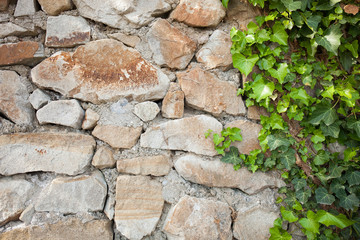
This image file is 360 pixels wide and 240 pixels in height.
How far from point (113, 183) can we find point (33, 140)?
391 mm

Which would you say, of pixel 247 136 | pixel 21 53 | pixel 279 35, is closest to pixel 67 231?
pixel 21 53

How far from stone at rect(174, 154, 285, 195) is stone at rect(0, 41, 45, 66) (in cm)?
81

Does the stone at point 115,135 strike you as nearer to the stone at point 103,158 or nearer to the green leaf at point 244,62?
the stone at point 103,158

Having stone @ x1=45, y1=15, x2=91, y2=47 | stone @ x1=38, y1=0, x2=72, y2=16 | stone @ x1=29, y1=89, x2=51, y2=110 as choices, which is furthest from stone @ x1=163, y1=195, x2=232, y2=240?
stone @ x1=38, y1=0, x2=72, y2=16

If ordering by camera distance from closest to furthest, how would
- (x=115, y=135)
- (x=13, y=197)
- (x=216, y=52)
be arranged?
(x=13, y=197) < (x=115, y=135) < (x=216, y=52)

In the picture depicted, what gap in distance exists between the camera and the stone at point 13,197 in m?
1.06

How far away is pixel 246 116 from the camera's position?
4.33 ft

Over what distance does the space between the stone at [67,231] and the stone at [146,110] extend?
19.3 inches

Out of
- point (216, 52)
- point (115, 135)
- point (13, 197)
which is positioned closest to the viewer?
point (13, 197)

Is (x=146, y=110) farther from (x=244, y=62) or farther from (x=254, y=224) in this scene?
(x=254, y=224)

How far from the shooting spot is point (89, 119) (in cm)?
117

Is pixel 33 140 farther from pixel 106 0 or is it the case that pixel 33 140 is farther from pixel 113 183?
pixel 106 0

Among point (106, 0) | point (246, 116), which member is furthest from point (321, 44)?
point (106, 0)

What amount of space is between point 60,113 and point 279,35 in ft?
3.50
